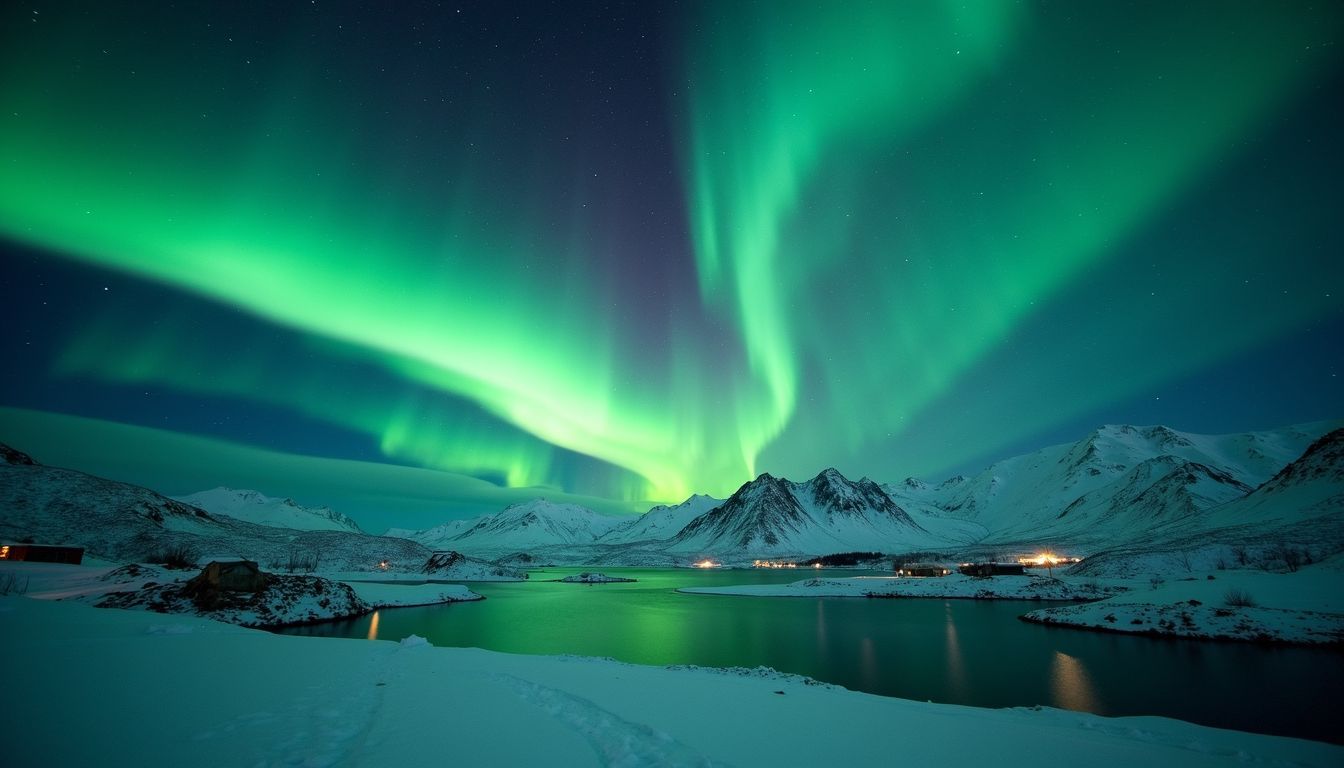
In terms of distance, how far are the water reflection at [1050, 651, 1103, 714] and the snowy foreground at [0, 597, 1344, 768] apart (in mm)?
8979

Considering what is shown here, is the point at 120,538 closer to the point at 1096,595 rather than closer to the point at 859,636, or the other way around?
the point at 859,636

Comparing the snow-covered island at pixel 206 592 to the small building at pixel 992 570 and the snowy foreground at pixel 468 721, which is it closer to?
the snowy foreground at pixel 468 721

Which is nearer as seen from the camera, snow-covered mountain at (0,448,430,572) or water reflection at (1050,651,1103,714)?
water reflection at (1050,651,1103,714)

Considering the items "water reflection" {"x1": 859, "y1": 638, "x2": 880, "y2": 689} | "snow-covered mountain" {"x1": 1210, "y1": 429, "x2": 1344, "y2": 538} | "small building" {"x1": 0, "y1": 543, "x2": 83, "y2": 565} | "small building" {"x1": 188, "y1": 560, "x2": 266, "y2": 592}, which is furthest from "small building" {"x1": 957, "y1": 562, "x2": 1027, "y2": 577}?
"small building" {"x1": 0, "y1": 543, "x2": 83, "y2": 565}

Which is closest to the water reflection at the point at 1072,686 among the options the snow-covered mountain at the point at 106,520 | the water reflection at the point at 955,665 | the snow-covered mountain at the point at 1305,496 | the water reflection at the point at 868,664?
the water reflection at the point at 955,665

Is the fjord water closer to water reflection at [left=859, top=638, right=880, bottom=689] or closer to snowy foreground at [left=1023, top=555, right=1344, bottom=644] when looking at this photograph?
water reflection at [left=859, top=638, right=880, bottom=689]

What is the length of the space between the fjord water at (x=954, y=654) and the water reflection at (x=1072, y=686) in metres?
0.09

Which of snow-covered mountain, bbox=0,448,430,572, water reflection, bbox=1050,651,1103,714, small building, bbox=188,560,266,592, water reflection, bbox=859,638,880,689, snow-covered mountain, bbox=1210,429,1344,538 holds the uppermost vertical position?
snow-covered mountain, bbox=1210,429,1344,538

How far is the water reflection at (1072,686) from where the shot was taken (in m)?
24.8

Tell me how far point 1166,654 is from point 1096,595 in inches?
2041

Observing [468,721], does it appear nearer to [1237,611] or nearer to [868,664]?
[868,664]

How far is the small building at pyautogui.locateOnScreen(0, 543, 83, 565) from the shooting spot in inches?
2527

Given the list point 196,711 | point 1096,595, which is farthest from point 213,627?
point 1096,595

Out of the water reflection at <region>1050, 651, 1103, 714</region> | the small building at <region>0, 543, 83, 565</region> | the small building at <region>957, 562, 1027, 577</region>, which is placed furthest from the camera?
the small building at <region>957, 562, 1027, 577</region>
